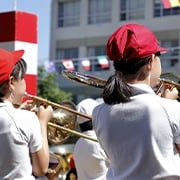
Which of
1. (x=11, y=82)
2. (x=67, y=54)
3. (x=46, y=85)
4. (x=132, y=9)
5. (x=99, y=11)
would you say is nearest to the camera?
(x=11, y=82)

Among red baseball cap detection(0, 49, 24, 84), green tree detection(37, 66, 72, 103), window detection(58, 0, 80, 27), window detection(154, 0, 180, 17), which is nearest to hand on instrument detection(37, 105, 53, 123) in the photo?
red baseball cap detection(0, 49, 24, 84)

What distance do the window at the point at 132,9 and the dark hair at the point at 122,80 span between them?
3197 cm

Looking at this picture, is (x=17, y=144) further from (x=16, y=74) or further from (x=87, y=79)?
(x=87, y=79)

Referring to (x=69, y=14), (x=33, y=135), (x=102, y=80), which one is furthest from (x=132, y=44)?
(x=69, y=14)

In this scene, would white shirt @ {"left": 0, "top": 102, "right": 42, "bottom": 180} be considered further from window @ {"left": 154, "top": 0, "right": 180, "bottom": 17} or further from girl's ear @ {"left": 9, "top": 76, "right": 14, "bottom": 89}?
window @ {"left": 154, "top": 0, "right": 180, "bottom": 17}

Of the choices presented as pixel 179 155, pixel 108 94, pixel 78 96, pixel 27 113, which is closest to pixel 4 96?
pixel 27 113

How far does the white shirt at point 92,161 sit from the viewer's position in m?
4.27

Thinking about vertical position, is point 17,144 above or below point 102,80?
below

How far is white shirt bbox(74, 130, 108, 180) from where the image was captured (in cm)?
427

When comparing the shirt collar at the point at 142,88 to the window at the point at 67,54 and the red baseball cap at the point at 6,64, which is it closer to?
the red baseball cap at the point at 6,64

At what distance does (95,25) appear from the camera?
35.9m

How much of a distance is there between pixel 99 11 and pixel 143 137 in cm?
3414

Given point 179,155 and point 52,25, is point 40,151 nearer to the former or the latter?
point 179,155

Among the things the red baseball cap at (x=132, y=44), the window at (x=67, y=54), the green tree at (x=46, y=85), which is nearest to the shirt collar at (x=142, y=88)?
the red baseball cap at (x=132, y=44)
